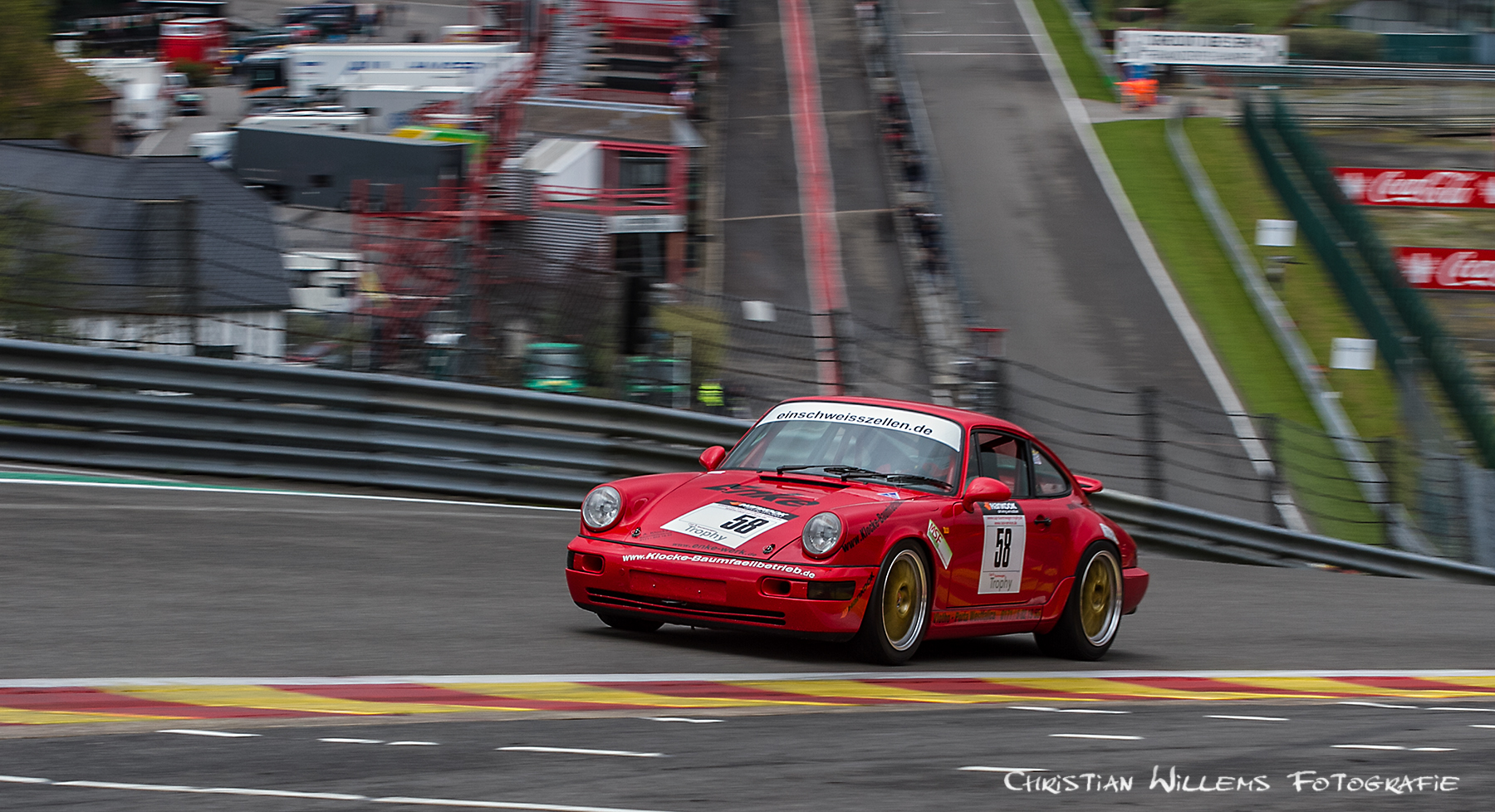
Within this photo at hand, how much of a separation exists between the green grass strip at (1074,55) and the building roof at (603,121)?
13357 millimetres

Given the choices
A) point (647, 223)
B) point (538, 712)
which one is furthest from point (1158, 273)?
point (538, 712)

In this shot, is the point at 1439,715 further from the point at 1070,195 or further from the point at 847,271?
the point at 1070,195

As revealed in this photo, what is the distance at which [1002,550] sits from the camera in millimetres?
7973

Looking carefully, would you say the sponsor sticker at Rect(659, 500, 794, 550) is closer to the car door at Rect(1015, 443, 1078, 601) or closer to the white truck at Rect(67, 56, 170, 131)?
the car door at Rect(1015, 443, 1078, 601)

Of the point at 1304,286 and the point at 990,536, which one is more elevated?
the point at 990,536

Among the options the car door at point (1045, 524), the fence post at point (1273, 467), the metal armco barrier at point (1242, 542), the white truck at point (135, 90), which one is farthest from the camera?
the white truck at point (135, 90)

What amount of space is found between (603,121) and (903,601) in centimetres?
2945

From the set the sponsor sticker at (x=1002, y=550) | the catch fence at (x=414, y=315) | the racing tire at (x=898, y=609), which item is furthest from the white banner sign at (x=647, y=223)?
the racing tire at (x=898, y=609)

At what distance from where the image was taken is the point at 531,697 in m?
5.96

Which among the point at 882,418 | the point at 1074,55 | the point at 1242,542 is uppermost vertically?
the point at 882,418

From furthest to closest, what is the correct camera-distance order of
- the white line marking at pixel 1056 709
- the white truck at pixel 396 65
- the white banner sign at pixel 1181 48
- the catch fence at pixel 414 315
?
the white truck at pixel 396 65, the white banner sign at pixel 1181 48, the catch fence at pixel 414 315, the white line marking at pixel 1056 709

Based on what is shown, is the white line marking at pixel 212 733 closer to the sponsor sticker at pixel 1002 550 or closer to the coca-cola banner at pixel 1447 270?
the sponsor sticker at pixel 1002 550

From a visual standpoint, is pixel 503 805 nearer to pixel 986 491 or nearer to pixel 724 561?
pixel 724 561

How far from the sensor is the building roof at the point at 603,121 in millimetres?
35438
